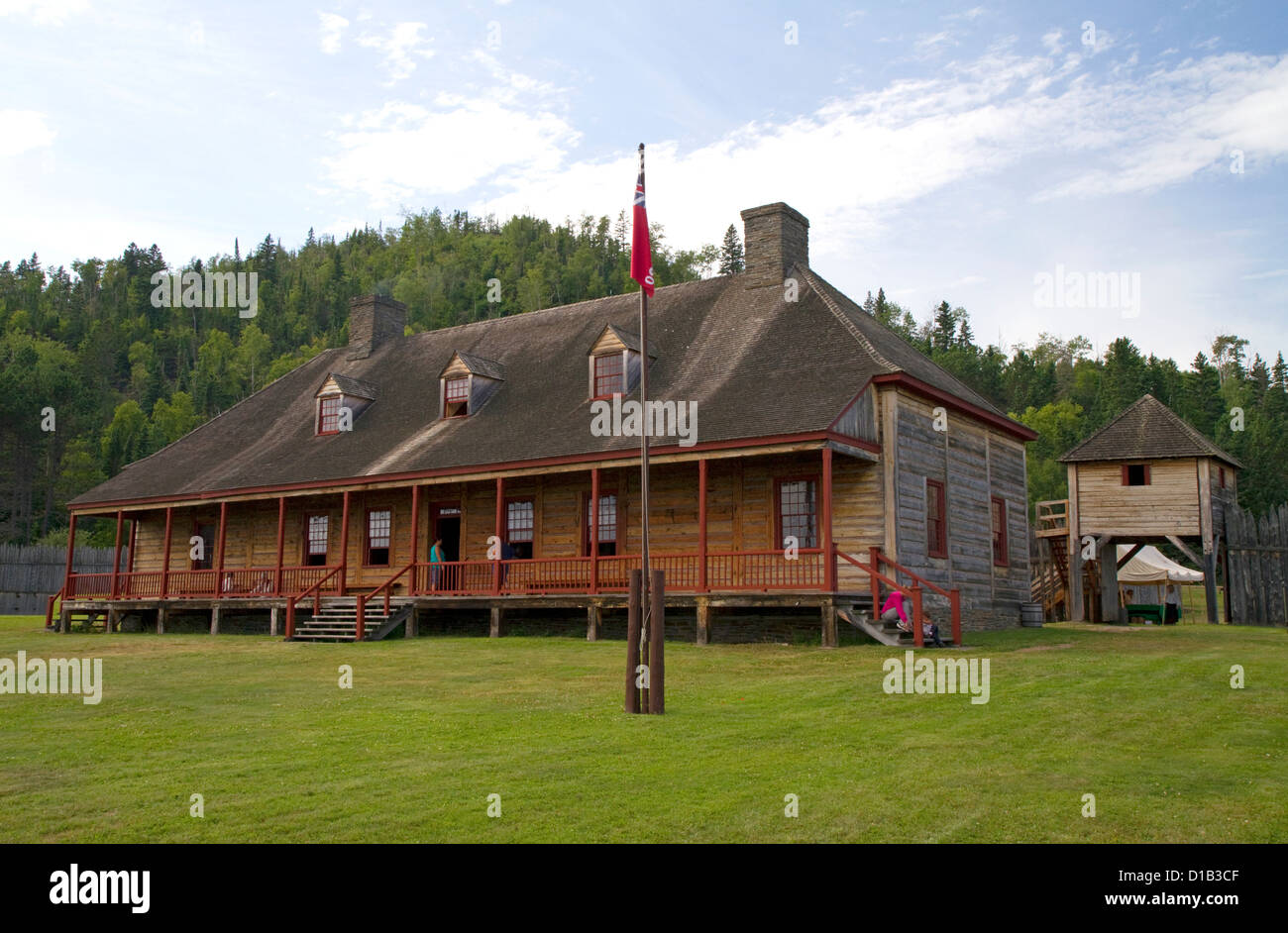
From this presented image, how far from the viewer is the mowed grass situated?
7.25m

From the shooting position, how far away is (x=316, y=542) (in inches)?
1189

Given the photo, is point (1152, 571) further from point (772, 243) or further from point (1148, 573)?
point (772, 243)

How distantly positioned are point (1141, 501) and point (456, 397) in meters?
20.6

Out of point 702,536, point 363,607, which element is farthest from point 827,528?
point 363,607

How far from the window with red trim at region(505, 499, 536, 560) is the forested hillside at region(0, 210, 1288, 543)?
Result: 49.5 meters

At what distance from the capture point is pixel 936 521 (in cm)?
2373

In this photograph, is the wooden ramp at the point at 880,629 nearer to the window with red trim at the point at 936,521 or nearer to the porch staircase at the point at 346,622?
the window with red trim at the point at 936,521

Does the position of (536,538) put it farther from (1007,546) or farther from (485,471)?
(1007,546)

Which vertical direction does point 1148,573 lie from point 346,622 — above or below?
above

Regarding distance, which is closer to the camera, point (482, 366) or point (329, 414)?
point (482, 366)

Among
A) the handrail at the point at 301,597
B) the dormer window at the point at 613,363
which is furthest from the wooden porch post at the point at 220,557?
the dormer window at the point at 613,363

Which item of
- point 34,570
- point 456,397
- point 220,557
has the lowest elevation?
point 34,570

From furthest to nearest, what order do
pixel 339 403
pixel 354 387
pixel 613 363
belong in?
pixel 354 387
pixel 339 403
pixel 613 363

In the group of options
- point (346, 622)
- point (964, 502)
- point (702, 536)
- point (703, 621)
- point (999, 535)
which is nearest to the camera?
point (703, 621)
